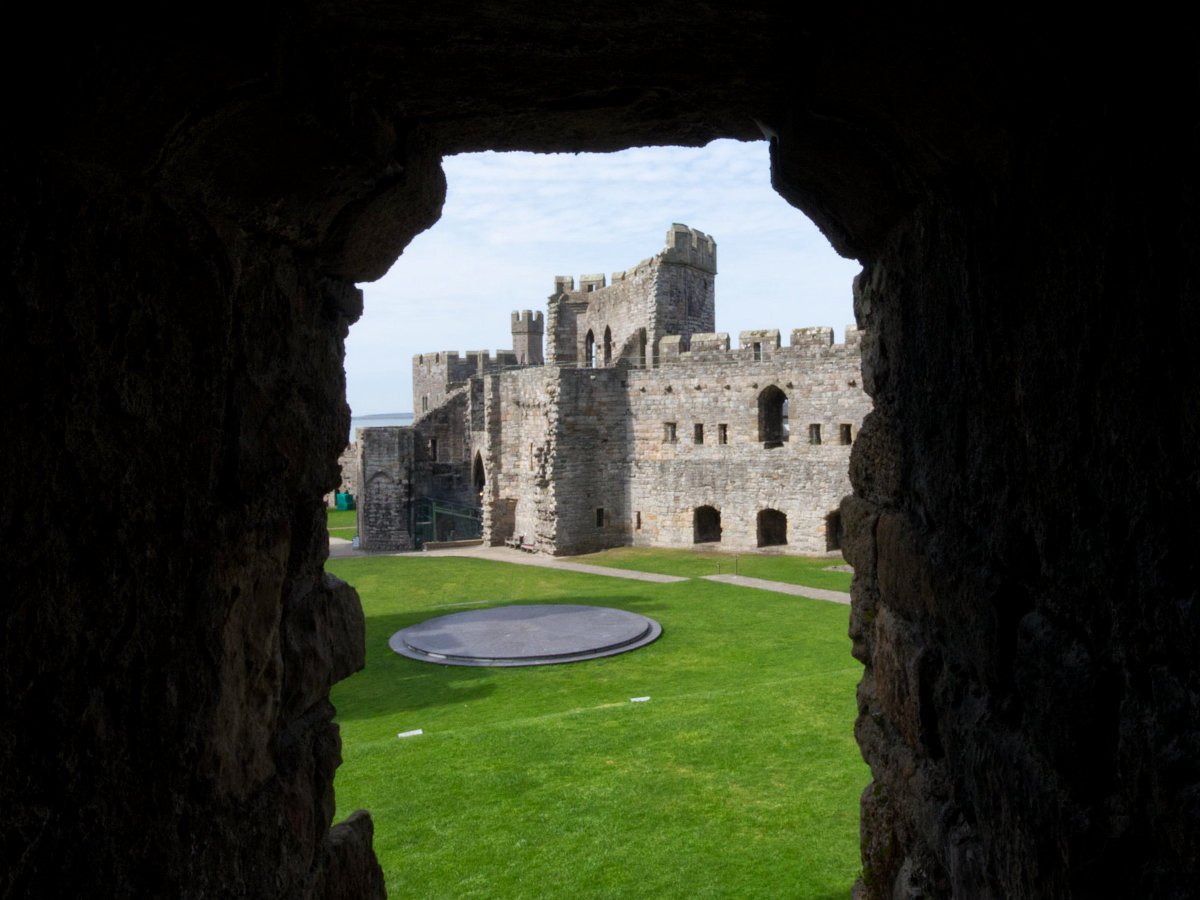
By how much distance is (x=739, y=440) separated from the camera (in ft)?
84.3

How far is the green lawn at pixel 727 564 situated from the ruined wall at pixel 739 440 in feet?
3.22

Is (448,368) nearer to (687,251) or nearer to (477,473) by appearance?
(477,473)

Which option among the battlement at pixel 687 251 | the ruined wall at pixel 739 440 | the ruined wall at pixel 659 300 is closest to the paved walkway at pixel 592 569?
the ruined wall at pixel 739 440

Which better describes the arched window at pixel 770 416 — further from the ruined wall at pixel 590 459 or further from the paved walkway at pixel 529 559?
the paved walkway at pixel 529 559

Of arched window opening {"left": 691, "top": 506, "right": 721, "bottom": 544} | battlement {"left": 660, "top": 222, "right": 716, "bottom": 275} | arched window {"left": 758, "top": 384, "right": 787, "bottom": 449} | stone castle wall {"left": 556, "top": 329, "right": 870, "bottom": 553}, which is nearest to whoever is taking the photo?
stone castle wall {"left": 556, "top": 329, "right": 870, "bottom": 553}

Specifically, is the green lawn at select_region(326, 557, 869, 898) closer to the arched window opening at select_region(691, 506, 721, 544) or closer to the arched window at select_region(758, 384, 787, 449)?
Answer: the arched window at select_region(758, 384, 787, 449)

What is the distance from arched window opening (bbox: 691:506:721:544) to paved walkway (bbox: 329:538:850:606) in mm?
3719

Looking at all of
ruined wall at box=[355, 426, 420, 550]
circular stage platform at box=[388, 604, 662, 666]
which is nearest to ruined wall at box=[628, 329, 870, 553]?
ruined wall at box=[355, 426, 420, 550]

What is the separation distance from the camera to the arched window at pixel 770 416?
2539cm

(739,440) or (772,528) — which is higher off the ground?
(739,440)

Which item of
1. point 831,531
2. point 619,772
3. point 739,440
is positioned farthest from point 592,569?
point 619,772

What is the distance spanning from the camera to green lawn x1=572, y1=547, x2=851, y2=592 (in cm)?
2020

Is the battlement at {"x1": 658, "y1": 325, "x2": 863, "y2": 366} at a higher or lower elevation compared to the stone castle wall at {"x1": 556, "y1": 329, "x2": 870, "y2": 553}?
higher

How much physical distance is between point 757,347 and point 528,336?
2364cm
